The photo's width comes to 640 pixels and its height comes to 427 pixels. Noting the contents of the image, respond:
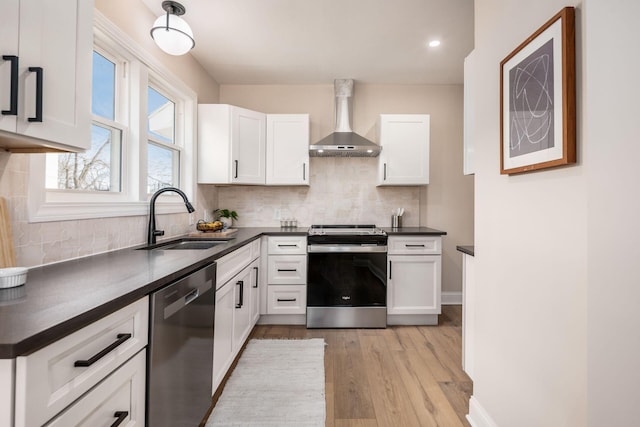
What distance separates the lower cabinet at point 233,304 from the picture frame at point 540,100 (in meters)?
1.64

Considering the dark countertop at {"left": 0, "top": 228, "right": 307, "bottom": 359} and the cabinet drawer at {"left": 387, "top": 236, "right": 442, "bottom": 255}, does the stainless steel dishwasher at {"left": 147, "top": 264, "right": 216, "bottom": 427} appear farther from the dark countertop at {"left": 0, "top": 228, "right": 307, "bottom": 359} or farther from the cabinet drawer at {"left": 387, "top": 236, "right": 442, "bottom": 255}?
the cabinet drawer at {"left": 387, "top": 236, "right": 442, "bottom": 255}

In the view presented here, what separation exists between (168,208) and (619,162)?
2693 mm

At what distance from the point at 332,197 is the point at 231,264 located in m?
1.87

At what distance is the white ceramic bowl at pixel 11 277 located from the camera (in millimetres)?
988

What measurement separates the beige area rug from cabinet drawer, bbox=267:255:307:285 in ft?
2.05

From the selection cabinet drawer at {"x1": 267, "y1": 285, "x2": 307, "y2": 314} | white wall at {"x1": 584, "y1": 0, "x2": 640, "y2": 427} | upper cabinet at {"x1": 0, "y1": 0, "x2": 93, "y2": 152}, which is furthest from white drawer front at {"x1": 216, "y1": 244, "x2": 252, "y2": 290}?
white wall at {"x1": 584, "y1": 0, "x2": 640, "y2": 427}

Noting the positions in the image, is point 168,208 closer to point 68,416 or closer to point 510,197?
point 68,416

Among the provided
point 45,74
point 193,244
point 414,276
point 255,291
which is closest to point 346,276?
point 414,276

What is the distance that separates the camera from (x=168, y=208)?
256cm

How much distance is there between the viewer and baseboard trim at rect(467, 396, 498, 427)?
62.5 inches

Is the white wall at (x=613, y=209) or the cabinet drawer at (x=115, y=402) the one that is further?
the white wall at (x=613, y=209)

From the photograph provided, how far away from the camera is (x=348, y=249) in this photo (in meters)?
3.04

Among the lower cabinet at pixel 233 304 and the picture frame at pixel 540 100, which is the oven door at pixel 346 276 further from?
the picture frame at pixel 540 100

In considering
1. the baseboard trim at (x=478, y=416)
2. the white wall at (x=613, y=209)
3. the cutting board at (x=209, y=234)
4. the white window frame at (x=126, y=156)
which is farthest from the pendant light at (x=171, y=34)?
the baseboard trim at (x=478, y=416)
